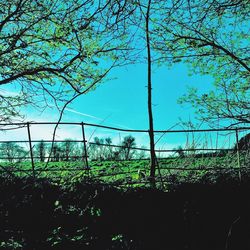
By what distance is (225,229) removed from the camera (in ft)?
20.1

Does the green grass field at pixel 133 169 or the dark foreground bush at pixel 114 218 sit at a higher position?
the green grass field at pixel 133 169

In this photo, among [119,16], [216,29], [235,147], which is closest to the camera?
[119,16]

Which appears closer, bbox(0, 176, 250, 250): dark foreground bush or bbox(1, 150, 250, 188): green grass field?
bbox(0, 176, 250, 250): dark foreground bush

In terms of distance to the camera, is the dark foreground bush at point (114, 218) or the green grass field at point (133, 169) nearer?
the dark foreground bush at point (114, 218)

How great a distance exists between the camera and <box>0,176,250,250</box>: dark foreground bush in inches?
208

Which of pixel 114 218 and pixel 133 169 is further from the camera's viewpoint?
→ pixel 133 169

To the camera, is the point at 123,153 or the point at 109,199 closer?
the point at 109,199

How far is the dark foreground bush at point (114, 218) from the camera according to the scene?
5.29 metres

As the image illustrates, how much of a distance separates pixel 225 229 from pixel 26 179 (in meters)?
3.85

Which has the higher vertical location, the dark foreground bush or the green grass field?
the green grass field

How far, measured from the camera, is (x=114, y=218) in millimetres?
5691

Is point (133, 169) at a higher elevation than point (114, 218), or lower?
higher

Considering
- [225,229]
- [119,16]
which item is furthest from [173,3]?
[225,229]

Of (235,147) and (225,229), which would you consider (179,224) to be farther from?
(235,147)
